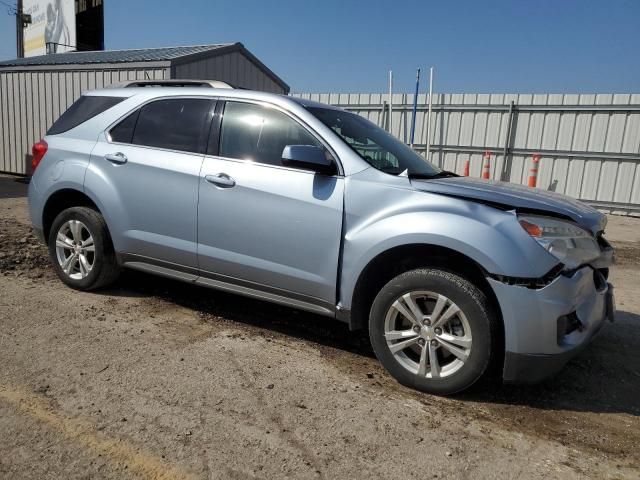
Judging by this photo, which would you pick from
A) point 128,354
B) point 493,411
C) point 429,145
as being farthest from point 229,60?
point 493,411

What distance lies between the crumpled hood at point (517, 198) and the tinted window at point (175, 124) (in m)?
1.71

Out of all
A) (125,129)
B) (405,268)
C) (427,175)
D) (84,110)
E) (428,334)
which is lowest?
(428,334)

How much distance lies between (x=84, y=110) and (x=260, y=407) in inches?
126

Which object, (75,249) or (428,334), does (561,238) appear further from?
(75,249)

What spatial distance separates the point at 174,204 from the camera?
387 cm

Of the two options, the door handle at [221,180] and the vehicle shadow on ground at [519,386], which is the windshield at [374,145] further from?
the vehicle shadow on ground at [519,386]

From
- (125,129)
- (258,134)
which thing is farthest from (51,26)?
(258,134)

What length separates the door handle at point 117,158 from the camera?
13.5 feet

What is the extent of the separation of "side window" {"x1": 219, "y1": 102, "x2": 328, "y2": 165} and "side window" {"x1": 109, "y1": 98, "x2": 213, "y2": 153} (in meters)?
0.19

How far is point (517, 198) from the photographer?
307cm

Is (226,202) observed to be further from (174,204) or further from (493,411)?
(493,411)

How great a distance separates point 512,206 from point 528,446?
125 centimetres

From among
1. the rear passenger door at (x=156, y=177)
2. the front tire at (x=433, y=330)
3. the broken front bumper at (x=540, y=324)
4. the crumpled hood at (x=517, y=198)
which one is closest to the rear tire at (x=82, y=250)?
the rear passenger door at (x=156, y=177)

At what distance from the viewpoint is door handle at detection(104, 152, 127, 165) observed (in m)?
4.13
